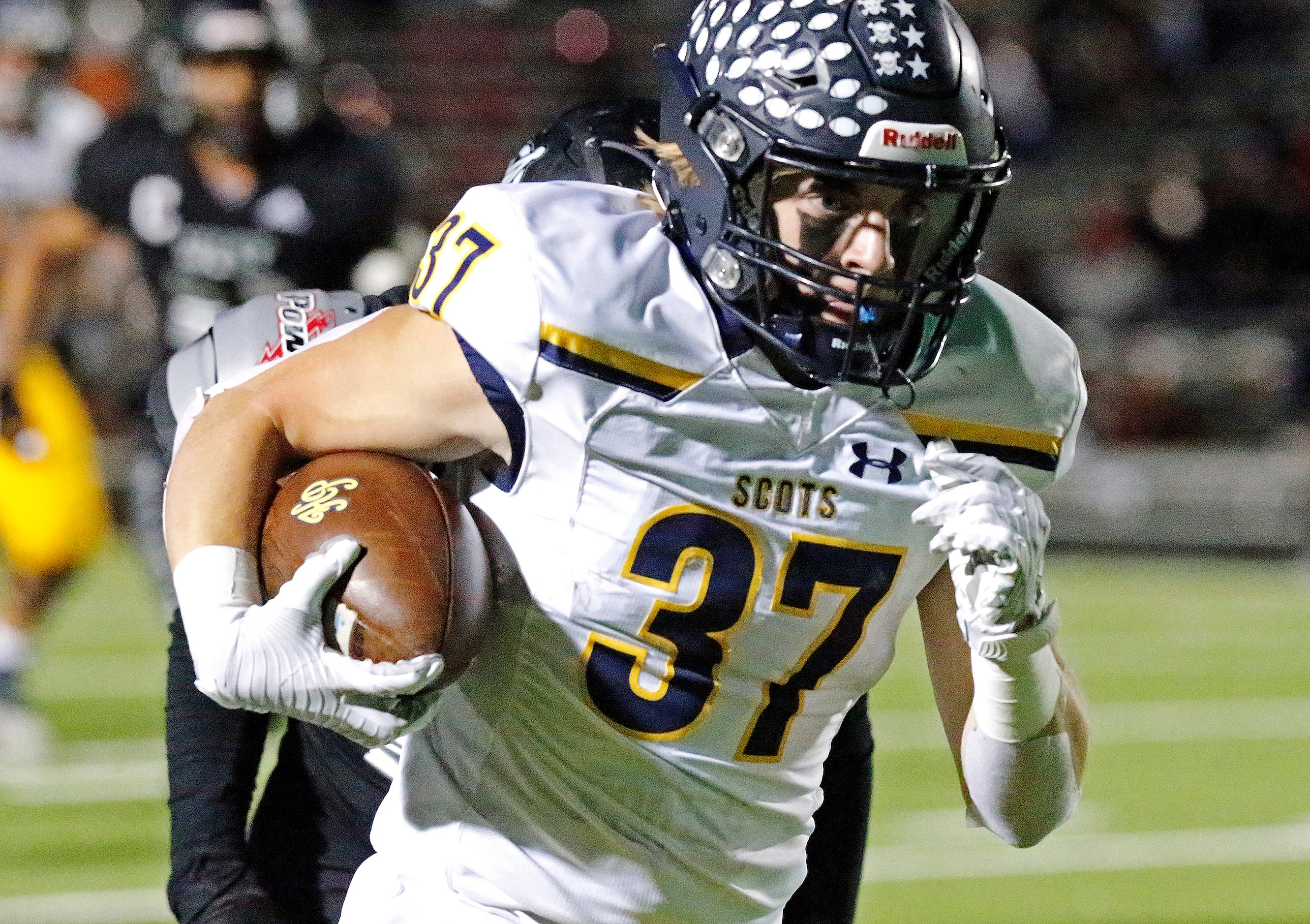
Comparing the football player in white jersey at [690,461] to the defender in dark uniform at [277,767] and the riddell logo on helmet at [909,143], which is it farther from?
the defender in dark uniform at [277,767]

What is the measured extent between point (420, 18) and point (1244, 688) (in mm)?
7338

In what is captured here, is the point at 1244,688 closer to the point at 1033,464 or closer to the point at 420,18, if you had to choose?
the point at 1033,464

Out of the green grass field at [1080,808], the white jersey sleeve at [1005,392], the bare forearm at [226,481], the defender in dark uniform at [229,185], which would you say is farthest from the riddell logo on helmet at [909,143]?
the defender in dark uniform at [229,185]

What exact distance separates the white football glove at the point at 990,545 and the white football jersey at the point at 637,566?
69mm

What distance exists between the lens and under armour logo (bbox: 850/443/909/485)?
76.3 inches

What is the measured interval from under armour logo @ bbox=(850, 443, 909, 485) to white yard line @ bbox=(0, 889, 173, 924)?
8.01ft

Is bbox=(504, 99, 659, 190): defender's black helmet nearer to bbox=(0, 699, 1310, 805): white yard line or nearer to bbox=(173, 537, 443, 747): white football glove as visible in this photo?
bbox=(173, 537, 443, 747): white football glove

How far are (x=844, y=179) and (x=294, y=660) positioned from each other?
674 millimetres

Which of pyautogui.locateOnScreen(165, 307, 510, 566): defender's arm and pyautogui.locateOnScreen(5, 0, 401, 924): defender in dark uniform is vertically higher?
pyautogui.locateOnScreen(165, 307, 510, 566): defender's arm

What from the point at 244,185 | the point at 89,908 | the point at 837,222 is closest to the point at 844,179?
the point at 837,222

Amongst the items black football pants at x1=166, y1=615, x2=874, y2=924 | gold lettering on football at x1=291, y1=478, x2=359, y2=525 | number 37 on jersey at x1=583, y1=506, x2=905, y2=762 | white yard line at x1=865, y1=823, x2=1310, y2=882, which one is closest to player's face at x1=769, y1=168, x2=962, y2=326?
number 37 on jersey at x1=583, y1=506, x2=905, y2=762

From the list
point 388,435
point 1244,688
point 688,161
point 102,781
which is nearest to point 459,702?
point 388,435

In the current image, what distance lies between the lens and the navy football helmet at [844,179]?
6.11ft

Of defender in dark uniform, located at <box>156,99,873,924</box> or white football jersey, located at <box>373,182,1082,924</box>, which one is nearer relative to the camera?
white football jersey, located at <box>373,182,1082,924</box>
